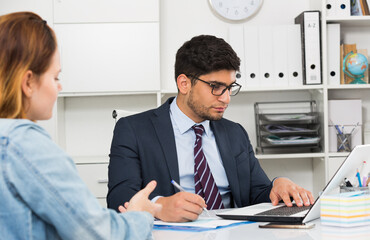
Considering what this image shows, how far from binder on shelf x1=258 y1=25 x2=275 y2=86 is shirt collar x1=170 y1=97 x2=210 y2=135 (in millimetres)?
1169

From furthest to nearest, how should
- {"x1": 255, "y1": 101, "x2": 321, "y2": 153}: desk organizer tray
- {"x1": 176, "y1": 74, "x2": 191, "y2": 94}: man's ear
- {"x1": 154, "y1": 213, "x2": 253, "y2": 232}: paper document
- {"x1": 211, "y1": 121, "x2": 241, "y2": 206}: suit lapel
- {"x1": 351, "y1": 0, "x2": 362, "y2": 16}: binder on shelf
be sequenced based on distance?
1. {"x1": 351, "y1": 0, "x2": 362, "y2": 16}: binder on shelf
2. {"x1": 255, "y1": 101, "x2": 321, "y2": 153}: desk organizer tray
3. {"x1": 176, "y1": 74, "x2": 191, "y2": 94}: man's ear
4. {"x1": 211, "y1": 121, "x2": 241, "y2": 206}: suit lapel
5. {"x1": 154, "y1": 213, "x2": 253, "y2": 232}: paper document

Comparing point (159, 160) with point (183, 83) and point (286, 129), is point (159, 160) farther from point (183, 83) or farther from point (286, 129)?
point (286, 129)

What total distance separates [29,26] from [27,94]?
12 centimetres

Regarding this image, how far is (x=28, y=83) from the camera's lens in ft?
2.92

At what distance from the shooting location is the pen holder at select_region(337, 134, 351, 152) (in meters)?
3.11

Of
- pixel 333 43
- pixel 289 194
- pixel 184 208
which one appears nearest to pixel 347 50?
pixel 333 43

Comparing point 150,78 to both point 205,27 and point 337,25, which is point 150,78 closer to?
point 205,27

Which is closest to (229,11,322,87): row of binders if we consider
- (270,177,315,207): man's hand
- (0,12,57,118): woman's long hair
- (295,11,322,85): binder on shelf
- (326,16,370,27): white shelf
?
(295,11,322,85): binder on shelf

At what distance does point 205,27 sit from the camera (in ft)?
10.8

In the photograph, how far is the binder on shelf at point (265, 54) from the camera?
3.09 metres

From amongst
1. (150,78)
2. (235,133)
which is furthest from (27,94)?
(150,78)

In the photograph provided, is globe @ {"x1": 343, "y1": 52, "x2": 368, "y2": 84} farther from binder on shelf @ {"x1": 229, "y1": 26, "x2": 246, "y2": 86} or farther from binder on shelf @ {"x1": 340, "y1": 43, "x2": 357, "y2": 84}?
binder on shelf @ {"x1": 229, "y1": 26, "x2": 246, "y2": 86}

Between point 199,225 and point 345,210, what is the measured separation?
386 millimetres

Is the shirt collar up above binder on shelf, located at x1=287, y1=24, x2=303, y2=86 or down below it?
below
